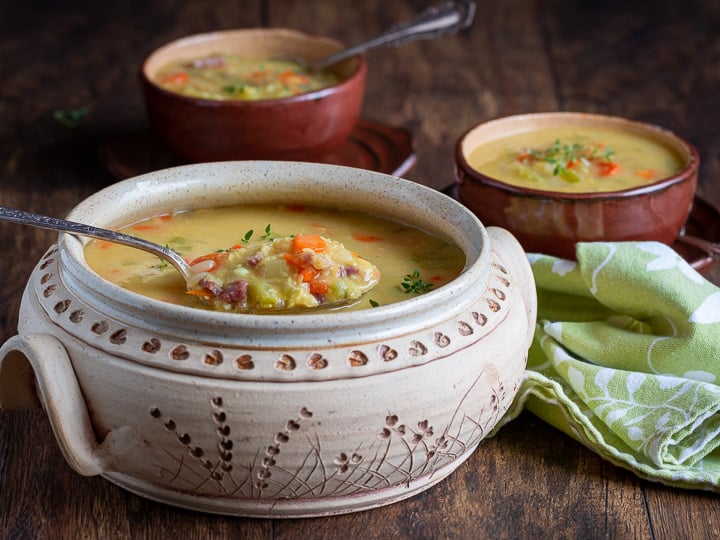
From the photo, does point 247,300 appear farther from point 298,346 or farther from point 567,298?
point 567,298

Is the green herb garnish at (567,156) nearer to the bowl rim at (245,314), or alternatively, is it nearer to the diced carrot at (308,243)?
the bowl rim at (245,314)

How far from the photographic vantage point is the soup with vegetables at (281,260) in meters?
1.72

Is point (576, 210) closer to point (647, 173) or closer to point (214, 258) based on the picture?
point (647, 173)

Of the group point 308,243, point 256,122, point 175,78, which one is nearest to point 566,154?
point 256,122

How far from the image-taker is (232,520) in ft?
5.64

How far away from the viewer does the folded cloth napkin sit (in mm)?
1873

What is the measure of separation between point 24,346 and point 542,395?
83 centimetres

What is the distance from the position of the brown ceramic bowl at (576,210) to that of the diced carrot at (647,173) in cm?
8

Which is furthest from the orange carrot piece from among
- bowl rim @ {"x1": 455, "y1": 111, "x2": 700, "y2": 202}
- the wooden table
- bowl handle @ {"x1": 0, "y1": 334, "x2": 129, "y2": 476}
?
bowl rim @ {"x1": 455, "y1": 111, "x2": 700, "y2": 202}

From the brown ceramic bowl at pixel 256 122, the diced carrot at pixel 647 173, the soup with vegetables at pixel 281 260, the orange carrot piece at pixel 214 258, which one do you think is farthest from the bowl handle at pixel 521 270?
the brown ceramic bowl at pixel 256 122

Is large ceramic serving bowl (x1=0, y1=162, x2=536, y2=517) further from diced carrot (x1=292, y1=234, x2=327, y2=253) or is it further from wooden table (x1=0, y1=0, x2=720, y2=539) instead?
diced carrot (x1=292, y1=234, x2=327, y2=253)

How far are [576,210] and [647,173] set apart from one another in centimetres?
31

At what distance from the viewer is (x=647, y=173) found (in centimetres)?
249

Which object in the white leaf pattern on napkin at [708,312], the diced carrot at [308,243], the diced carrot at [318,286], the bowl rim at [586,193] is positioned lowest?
the white leaf pattern on napkin at [708,312]
